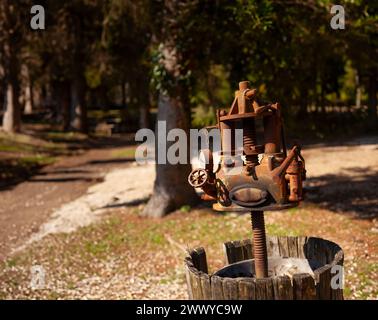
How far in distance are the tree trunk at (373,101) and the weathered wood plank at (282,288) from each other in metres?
25.9

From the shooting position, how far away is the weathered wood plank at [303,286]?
450cm

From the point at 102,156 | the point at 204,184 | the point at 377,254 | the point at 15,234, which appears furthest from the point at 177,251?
the point at 102,156

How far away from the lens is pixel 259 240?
16.4 ft

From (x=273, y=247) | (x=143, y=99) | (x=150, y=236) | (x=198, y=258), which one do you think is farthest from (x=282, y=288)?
(x=143, y=99)

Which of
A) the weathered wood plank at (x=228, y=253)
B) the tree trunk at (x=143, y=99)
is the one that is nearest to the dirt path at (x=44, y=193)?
the tree trunk at (x=143, y=99)

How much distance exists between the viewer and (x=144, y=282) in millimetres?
9508

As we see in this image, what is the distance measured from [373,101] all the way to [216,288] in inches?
1044

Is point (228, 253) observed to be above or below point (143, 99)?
below

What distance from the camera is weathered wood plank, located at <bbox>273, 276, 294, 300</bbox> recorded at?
445 centimetres

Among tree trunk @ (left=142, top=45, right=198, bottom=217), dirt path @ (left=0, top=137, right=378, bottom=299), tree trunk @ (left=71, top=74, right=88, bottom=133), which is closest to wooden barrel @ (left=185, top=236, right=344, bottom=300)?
dirt path @ (left=0, top=137, right=378, bottom=299)

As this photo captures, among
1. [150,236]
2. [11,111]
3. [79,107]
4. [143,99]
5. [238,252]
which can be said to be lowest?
[150,236]

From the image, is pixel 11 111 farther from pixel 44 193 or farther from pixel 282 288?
pixel 282 288

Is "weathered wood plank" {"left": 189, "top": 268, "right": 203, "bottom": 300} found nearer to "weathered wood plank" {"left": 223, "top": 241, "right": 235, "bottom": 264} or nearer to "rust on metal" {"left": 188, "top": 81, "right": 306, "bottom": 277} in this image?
"rust on metal" {"left": 188, "top": 81, "right": 306, "bottom": 277}

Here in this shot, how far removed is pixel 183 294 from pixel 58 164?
789 inches
